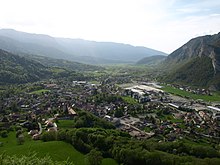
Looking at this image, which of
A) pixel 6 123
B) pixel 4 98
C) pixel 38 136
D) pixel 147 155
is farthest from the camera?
pixel 4 98

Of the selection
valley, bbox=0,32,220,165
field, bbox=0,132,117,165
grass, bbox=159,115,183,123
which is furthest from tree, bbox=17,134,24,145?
grass, bbox=159,115,183,123

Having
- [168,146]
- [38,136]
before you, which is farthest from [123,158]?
[38,136]

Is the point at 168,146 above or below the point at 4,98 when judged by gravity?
above

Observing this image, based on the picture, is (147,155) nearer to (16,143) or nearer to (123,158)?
(123,158)

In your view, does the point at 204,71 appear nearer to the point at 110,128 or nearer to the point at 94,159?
the point at 110,128

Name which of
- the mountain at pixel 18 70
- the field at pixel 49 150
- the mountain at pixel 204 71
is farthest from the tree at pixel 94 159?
the mountain at pixel 204 71

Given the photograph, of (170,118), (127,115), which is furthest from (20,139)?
(170,118)
